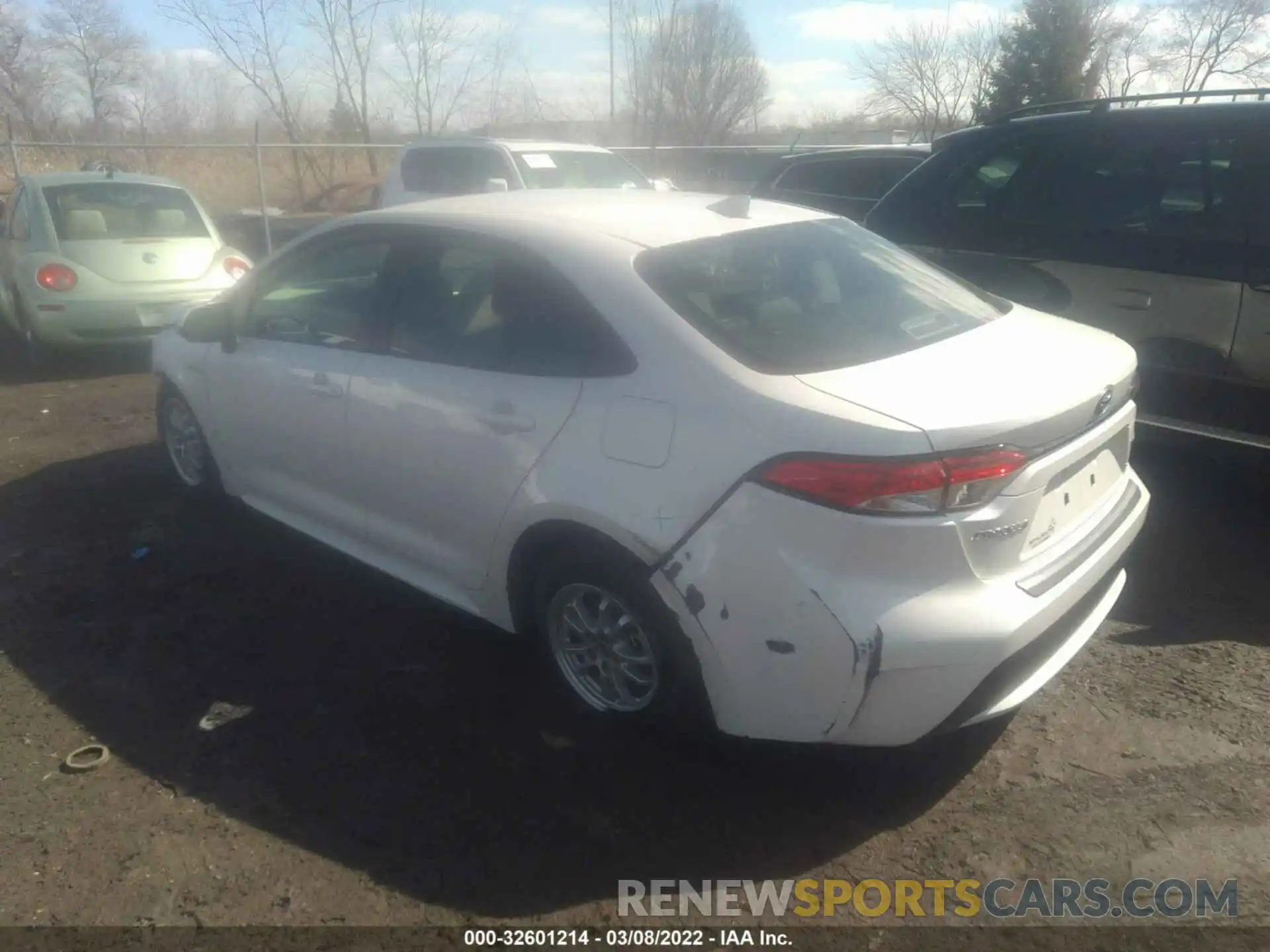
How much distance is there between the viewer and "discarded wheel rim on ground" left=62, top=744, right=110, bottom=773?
309 centimetres

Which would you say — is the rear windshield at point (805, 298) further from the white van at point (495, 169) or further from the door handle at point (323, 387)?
the white van at point (495, 169)

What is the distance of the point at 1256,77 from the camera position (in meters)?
35.0

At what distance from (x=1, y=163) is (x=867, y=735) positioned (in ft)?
77.4

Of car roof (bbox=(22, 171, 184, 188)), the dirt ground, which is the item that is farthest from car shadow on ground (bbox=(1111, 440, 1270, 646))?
car roof (bbox=(22, 171, 184, 188))

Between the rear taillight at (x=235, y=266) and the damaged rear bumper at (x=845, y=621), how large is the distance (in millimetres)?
7448

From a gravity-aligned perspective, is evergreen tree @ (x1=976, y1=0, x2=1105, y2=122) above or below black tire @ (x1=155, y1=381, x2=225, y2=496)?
above

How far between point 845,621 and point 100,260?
7.87 m

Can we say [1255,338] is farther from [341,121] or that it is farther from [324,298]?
[341,121]

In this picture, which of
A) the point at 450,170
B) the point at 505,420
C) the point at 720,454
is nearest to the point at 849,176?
the point at 450,170

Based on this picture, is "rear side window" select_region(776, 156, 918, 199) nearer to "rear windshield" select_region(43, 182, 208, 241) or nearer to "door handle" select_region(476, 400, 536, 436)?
"rear windshield" select_region(43, 182, 208, 241)

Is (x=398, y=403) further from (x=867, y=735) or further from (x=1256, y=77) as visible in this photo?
(x=1256, y=77)

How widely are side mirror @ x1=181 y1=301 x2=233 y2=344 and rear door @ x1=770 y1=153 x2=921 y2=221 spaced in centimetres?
633

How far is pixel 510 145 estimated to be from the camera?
10.3 metres

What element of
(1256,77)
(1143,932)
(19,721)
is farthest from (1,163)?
(1256,77)
